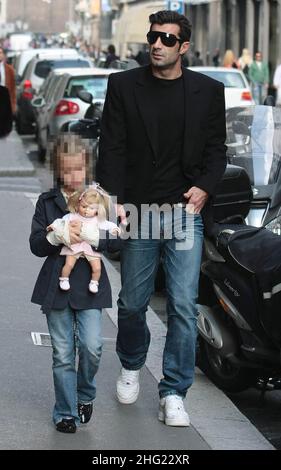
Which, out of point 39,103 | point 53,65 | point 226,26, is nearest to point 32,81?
point 53,65

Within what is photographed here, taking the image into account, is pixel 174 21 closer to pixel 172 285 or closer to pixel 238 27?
pixel 172 285

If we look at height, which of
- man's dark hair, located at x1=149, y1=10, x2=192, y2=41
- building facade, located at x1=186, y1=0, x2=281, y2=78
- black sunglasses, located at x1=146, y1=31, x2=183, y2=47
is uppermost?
man's dark hair, located at x1=149, y1=10, x2=192, y2=41

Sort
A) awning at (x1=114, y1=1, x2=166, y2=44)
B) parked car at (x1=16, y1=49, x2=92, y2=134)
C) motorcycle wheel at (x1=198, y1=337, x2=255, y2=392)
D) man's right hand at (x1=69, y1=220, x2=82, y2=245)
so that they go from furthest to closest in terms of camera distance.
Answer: awning at (x1=114, y1=1, x2=166, y2=44), parked car at (x1=16, y1=49, x2=92, y2=134), motorcycle wheel at (x1=198, y1=337, x2=255, y2=392), man's right hand at (x1=69, y1=220, x2=82, y2=245)

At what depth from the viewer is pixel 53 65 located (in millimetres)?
33938

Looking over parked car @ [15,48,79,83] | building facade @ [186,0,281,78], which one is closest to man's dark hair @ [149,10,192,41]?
parked car @ [15,48,79,83]

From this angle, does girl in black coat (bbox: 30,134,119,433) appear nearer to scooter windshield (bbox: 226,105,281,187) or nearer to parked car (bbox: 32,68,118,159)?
scooter windshield (bbox: 226,105,281,187)

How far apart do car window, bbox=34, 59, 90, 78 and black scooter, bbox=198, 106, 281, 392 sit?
25094 millimetres

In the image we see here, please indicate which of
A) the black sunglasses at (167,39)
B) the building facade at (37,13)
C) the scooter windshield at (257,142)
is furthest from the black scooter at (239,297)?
the building facade at (37,13)

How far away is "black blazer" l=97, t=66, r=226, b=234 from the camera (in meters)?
6.45

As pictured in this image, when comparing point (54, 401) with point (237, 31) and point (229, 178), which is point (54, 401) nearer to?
point (229, 178)

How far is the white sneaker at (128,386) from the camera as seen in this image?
6.82 metres

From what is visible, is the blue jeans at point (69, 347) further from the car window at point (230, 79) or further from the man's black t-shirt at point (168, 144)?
the car window at point (230, 79)

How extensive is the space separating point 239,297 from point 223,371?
668mm

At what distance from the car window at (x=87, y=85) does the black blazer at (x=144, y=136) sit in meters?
15.9
